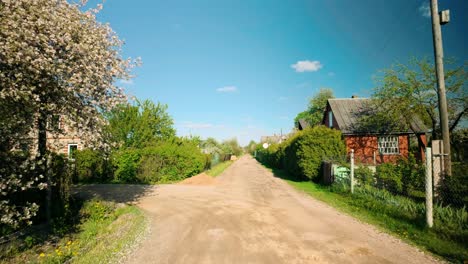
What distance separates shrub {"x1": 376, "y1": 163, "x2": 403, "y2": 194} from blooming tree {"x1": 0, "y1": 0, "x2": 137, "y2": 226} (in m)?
10.7

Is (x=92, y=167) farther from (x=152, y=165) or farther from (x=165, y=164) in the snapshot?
(x=165, y=164)

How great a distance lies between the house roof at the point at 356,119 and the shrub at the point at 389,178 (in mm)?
14026

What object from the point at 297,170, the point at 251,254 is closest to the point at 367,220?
the point at 251,254

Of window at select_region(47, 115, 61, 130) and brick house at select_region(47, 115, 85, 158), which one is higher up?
window at select_region(47, 115, 61, 130)

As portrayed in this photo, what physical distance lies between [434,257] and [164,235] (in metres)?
6.44

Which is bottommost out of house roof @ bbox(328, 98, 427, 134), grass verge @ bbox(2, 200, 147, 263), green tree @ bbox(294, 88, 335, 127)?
grass verge @ bbox(2, 200, 147, 263)

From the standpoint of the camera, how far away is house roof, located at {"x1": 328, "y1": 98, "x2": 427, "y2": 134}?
78.2ft

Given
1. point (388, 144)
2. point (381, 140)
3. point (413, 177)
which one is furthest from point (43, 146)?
point (388, 144)

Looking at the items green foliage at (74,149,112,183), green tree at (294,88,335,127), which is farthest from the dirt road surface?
green tree at (294,88,335,127)

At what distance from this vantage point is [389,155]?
79.3 feet

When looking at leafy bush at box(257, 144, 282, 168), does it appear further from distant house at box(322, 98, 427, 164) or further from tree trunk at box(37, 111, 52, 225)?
tree trunk at box(37, 111, 52, 225)

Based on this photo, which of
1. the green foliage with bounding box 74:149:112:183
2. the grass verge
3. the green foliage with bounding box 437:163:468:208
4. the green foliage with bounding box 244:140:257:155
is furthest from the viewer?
the green foliage with bounding box 244:140:257:155

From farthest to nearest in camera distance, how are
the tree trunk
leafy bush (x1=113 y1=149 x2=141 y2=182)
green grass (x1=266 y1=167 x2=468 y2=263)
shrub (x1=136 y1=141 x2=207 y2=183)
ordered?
leafy bush (x1=113 y1=149 x2=141 y2=182)
shrub (x1=136 y1=141 x2=207 y2=183)
the tree trunk
green grass (x1=266 y1=167 x2=468 y2=263)

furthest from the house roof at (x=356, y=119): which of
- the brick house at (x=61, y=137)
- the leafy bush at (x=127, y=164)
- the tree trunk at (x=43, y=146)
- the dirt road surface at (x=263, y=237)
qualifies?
the tree trunk at (x=43, y=146)
